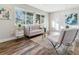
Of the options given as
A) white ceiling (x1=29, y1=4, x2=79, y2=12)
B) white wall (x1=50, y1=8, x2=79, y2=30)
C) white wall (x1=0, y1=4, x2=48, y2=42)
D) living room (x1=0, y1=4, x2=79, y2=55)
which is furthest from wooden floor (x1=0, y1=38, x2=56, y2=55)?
white ceiling (x1=29, y1=4, x2=79, y2=12)

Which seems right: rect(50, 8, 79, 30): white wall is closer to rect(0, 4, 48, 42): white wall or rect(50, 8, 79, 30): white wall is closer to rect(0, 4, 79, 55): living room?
rect(0, 4, 79, 55): living room

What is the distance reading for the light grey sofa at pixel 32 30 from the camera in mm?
2449

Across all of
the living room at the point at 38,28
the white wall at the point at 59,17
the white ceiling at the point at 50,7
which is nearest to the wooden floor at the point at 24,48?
the living room at the point at 38,28

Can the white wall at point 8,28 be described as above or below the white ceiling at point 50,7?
below

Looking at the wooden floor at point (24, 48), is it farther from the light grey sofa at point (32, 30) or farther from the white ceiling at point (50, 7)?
the white ceiling at point (50, 7)

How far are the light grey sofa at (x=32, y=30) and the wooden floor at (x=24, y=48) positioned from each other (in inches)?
5.5

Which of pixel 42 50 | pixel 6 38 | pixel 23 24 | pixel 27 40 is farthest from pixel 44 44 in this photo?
pixel 6 38

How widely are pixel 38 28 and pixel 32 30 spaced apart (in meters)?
0.13

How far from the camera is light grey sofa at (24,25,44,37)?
245cm

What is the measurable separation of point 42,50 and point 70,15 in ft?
2.88

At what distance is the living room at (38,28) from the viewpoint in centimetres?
238

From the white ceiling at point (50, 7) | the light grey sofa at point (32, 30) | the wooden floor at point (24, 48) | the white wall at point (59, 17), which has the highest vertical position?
the white ceiling at point (50, 7)
